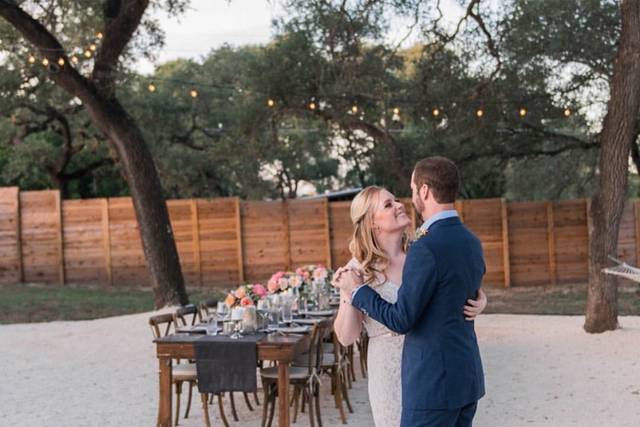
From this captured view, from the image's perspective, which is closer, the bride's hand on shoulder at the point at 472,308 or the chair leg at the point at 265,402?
the bride's hand on shoulder at the point at 472,308

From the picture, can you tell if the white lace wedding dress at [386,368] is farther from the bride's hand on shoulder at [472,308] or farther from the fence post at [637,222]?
the fence post at [637,222]

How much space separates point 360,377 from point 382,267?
576 centimetres

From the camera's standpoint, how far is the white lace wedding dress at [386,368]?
3.21 m

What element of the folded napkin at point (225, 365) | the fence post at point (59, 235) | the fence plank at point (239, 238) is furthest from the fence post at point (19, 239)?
the folded napkin at point (225, 365)

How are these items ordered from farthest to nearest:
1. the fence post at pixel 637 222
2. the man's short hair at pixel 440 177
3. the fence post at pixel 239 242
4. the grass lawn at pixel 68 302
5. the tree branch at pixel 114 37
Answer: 1. the fence post at pixel 239 242
2. the fence post at pixel 637 222
3. the grass lawn at pixel 68 302
4. the tree branch at pixel 114 37
5. the man's short hair at pixel 440 177

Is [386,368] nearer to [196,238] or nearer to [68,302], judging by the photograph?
[68,302]

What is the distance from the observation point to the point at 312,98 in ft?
49.1

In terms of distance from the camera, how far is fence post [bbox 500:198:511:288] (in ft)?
55.8

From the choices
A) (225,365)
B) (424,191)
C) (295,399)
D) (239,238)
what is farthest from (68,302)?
(424,191)

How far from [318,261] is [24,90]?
24.3ft

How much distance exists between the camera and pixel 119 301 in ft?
51.3

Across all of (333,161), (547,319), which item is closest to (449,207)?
(547,319)

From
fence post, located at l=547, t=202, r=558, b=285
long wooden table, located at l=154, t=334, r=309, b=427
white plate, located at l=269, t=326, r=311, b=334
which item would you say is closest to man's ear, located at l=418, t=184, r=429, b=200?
long wooden table, located at l=154, t=334, r=309, b=427

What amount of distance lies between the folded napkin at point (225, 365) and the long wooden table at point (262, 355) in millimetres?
79
